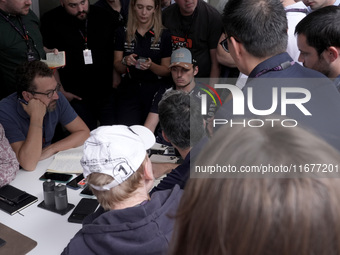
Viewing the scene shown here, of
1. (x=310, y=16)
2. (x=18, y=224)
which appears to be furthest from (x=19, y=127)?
(x=310, y=16)

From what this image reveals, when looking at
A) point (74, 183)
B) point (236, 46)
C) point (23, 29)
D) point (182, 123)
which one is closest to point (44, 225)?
point (74, 183)

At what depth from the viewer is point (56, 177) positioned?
194 cm

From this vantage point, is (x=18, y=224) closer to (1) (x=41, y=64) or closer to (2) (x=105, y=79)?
(1) (x=41, y=64)

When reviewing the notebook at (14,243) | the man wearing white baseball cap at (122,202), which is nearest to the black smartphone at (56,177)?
the notebook at (14,243)

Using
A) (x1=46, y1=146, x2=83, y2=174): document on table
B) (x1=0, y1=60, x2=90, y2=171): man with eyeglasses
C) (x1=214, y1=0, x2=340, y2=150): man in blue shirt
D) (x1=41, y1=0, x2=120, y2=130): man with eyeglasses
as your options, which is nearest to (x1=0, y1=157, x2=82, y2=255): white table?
(x1=46, y1=146, x2=83, y2=174): document on table

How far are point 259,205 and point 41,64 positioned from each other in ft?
7.27

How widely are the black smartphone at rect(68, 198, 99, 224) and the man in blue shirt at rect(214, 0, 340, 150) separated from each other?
0.76 meters

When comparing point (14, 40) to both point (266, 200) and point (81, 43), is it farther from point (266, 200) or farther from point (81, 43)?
point (266, 200)

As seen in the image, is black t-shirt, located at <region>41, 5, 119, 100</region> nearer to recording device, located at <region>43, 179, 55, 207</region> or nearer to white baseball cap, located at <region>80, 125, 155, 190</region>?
recording device, located at <region>43, 179, 55, 207</region>

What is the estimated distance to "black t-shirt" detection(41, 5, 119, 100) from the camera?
3.23 meters

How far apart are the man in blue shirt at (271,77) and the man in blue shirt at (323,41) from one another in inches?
9.7

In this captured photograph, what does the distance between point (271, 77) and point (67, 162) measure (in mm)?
1320

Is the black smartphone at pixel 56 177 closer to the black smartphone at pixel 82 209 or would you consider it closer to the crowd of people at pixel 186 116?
the crowd of people at pixel 186 116

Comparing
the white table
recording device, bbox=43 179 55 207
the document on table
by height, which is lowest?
the white table
